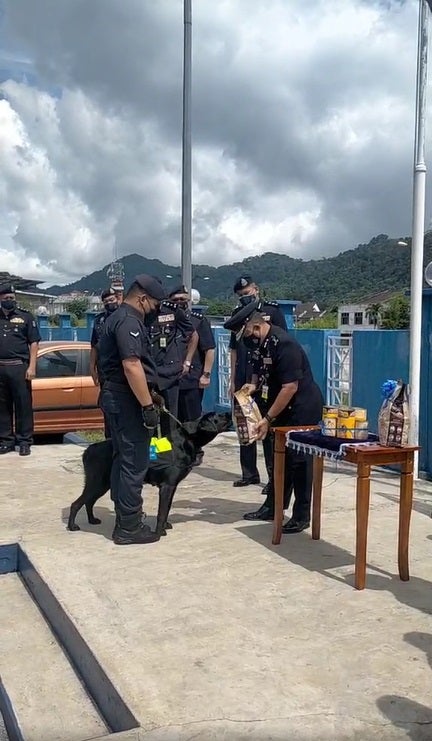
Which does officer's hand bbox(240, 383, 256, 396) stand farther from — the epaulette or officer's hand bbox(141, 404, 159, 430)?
the epaulette

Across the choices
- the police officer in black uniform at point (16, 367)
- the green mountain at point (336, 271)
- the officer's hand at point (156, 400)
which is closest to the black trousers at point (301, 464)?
the officer's hand at point (156, 400)

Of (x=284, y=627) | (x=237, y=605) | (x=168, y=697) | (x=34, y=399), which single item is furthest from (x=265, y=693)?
(x=34, y=399)

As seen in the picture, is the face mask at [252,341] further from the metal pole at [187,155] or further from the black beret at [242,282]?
the metal pole at [187,155]

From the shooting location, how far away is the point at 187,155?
406 inches

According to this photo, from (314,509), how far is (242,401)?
0.94 metres

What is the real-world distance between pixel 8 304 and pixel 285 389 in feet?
14.2

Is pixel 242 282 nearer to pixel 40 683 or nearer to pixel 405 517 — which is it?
pixel 405 517

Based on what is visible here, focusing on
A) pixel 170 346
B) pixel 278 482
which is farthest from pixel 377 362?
pixel 278 482

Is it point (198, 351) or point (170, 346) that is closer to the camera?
point (170, 346)

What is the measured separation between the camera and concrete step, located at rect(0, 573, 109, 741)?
3.01m

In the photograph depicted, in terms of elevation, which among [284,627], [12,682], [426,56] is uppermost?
[426,56]

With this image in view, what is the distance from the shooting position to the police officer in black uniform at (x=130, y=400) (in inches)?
182

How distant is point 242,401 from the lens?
15.1 ft

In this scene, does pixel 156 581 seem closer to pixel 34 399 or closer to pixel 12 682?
pixel 12 682
